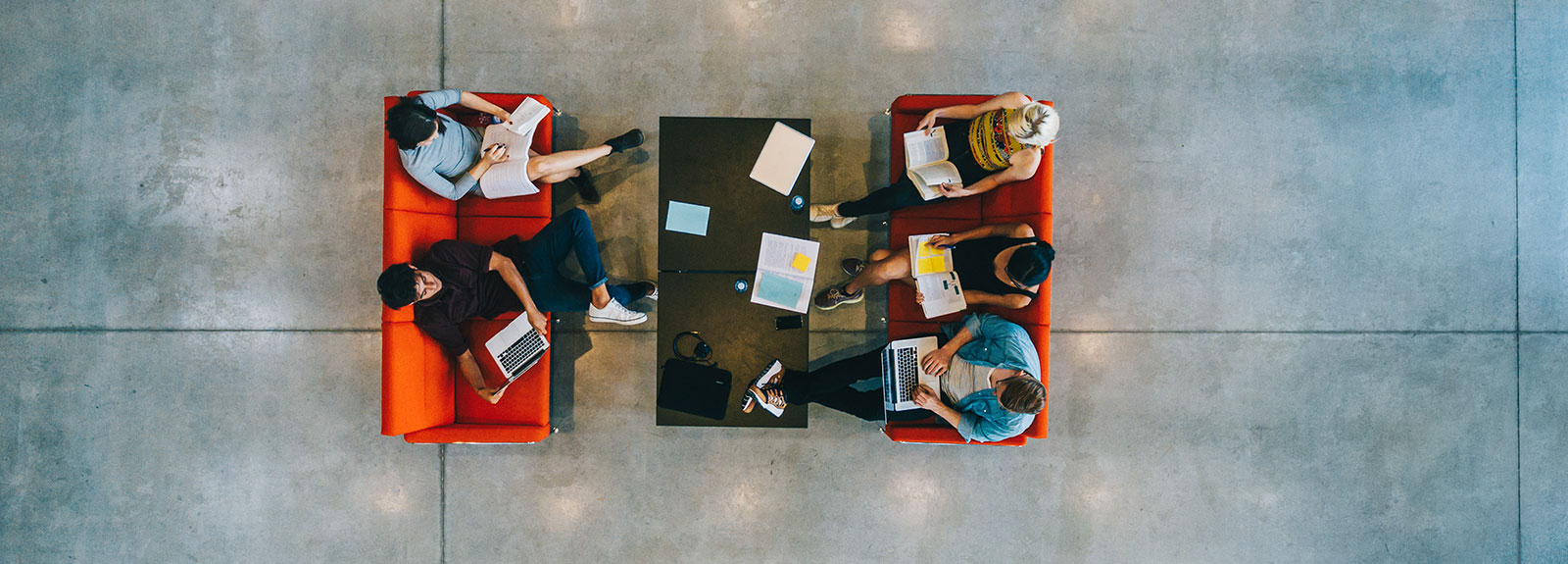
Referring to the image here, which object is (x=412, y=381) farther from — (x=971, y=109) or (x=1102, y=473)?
(x=1102, y=473)

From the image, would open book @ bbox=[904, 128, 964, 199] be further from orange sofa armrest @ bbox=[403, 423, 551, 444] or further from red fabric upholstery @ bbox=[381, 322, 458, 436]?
red fabric upholstery @ bbox=[381, 322, 458, 436]

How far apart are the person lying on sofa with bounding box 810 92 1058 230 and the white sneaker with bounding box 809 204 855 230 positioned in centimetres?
18

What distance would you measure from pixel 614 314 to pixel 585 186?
0.77 m

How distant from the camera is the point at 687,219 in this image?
3352 mm

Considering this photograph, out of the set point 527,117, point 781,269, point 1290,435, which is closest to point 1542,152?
point 1290,435

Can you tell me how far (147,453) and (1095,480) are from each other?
5.57m

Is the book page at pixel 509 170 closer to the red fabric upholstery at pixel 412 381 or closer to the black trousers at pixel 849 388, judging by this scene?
the red fabric upholstery at pixel 412 381

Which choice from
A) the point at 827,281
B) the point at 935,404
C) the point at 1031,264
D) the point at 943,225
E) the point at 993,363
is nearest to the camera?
the point at 1031,264

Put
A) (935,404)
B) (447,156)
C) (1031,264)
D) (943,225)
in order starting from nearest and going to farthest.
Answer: (1031,264) < (447,156) < (935,404) < (943,225)

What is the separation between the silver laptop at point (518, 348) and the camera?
341 cm

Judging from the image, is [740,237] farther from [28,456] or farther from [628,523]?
[28,456]

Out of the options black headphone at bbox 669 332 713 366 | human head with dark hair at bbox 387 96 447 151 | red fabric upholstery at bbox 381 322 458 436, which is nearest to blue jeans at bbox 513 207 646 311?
black headphone at bbox 669 332 713 366

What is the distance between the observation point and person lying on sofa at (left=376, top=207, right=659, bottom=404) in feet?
10.3

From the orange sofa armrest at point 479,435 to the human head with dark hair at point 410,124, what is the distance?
1.46 metres
